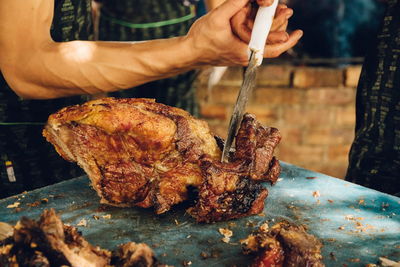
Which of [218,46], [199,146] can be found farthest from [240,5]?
[199,146]

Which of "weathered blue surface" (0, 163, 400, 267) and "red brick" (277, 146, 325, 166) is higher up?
"weathered blue surface" (0, 163, 400, 267)

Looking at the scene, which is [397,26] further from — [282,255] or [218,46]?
[282,255]

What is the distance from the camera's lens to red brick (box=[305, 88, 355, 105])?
524 centimetres

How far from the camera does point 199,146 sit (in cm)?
207

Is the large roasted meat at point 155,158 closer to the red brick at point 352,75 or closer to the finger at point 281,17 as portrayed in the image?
the finger at point 281,17

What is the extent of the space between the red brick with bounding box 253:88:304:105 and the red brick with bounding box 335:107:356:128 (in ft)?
1.65

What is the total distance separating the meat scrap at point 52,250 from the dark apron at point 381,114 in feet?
5.64

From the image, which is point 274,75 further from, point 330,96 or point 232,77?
point 330,96

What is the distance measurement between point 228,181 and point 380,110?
1.29 metres

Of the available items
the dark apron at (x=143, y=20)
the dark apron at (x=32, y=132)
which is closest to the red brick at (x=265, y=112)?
the dark apron at (x=143, y=20)

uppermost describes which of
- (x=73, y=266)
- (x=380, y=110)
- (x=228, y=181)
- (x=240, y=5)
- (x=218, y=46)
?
(x=240, y=5)

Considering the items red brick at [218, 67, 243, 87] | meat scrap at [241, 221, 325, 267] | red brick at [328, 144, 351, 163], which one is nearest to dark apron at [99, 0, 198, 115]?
red brick at [218, 67, 243, 87]

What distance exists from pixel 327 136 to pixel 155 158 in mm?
3844

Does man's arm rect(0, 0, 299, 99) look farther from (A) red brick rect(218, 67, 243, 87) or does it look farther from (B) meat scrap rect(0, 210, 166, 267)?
(A) red brick rect(218, 67, 243, 87)
